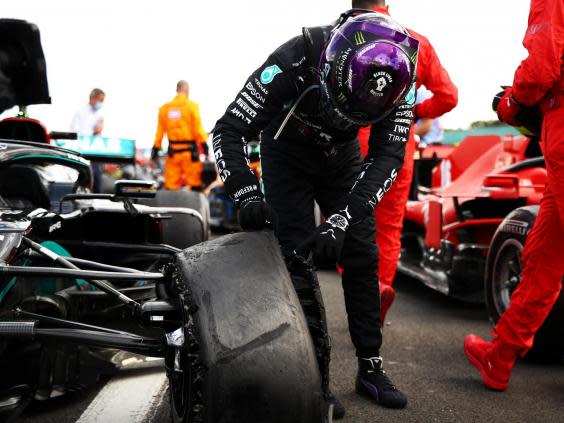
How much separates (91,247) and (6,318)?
46.3 inches

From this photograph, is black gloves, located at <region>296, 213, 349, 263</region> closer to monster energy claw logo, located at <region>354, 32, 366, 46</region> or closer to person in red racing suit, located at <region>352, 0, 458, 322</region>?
monster energy claw logo, located at <region>354, 32, 366, 46</region>

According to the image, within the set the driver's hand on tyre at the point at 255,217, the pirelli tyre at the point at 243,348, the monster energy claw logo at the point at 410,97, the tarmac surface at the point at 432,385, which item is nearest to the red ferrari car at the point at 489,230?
the tarmac surface at the point at 432,385

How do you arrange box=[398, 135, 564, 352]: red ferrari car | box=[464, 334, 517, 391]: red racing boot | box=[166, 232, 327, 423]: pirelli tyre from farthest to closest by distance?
1. box=[398, 135, 564, 352]: red ferrari car
2. box=[464, 334, 517, 391]: red racing boot
3. box=[166, 232, 327, 423]: pirelli tyre

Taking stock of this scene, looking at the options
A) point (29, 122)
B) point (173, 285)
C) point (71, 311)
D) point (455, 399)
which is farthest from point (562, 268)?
point (29, 122)

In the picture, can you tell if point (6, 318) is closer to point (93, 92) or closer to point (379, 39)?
point (379, 39)

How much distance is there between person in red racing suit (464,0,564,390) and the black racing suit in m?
0.55

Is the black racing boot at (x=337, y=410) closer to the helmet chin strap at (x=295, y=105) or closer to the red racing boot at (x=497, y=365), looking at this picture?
the red racing boot at (x=497, y=365)

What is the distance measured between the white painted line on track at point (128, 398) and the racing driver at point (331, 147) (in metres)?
0.80

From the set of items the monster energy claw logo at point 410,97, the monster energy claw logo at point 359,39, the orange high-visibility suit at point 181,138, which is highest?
the monster energy claw logo at point 359,39

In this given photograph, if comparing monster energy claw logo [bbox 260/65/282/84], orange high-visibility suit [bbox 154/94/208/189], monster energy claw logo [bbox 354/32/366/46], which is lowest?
orange high-visibility suit [bbox 154/94/208/189]

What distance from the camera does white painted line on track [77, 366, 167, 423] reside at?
10.0 ft

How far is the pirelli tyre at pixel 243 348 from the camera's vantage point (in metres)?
2.02

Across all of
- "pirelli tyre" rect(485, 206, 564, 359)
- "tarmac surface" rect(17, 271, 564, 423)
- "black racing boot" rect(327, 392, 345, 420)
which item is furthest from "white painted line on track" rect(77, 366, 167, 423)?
"pirelli tyre" rect(485, 206, 564, 359)

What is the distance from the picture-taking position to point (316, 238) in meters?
2.64
